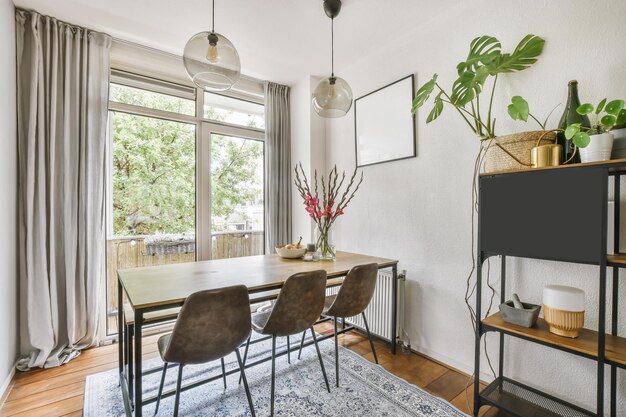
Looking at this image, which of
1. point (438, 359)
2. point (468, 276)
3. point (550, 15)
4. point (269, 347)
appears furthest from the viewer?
point (269, 347)

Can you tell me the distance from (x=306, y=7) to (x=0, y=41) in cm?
210

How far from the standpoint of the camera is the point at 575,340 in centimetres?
152

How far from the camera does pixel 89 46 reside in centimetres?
259

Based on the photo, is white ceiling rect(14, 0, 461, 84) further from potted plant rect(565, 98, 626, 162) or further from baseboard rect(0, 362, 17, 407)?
baseboard rect(0, 362, 17, 407)

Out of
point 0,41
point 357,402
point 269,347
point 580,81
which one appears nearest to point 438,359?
point 357,402

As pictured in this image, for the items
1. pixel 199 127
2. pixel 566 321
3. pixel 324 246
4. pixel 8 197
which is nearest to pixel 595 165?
pixel 566 321

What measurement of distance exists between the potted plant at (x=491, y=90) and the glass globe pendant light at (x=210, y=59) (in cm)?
127

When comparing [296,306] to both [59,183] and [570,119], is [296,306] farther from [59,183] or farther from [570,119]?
[59,183]

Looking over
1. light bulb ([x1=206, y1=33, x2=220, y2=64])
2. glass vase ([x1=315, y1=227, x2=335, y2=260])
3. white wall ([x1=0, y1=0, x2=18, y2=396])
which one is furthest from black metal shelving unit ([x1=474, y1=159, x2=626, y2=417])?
white wall ([x1=0, y1=0, x2=18, y2=396])

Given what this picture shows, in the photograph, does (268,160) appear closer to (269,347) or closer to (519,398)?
(269,347)

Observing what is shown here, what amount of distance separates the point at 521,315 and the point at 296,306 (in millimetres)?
1300

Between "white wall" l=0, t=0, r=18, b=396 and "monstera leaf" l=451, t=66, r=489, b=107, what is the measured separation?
3043 mm

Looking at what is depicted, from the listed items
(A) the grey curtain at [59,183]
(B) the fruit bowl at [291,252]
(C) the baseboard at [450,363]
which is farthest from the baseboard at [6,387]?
(C) the baseboard at [450,363]

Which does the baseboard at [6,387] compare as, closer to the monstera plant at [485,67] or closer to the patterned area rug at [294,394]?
the patterned area rug at [294,394]
